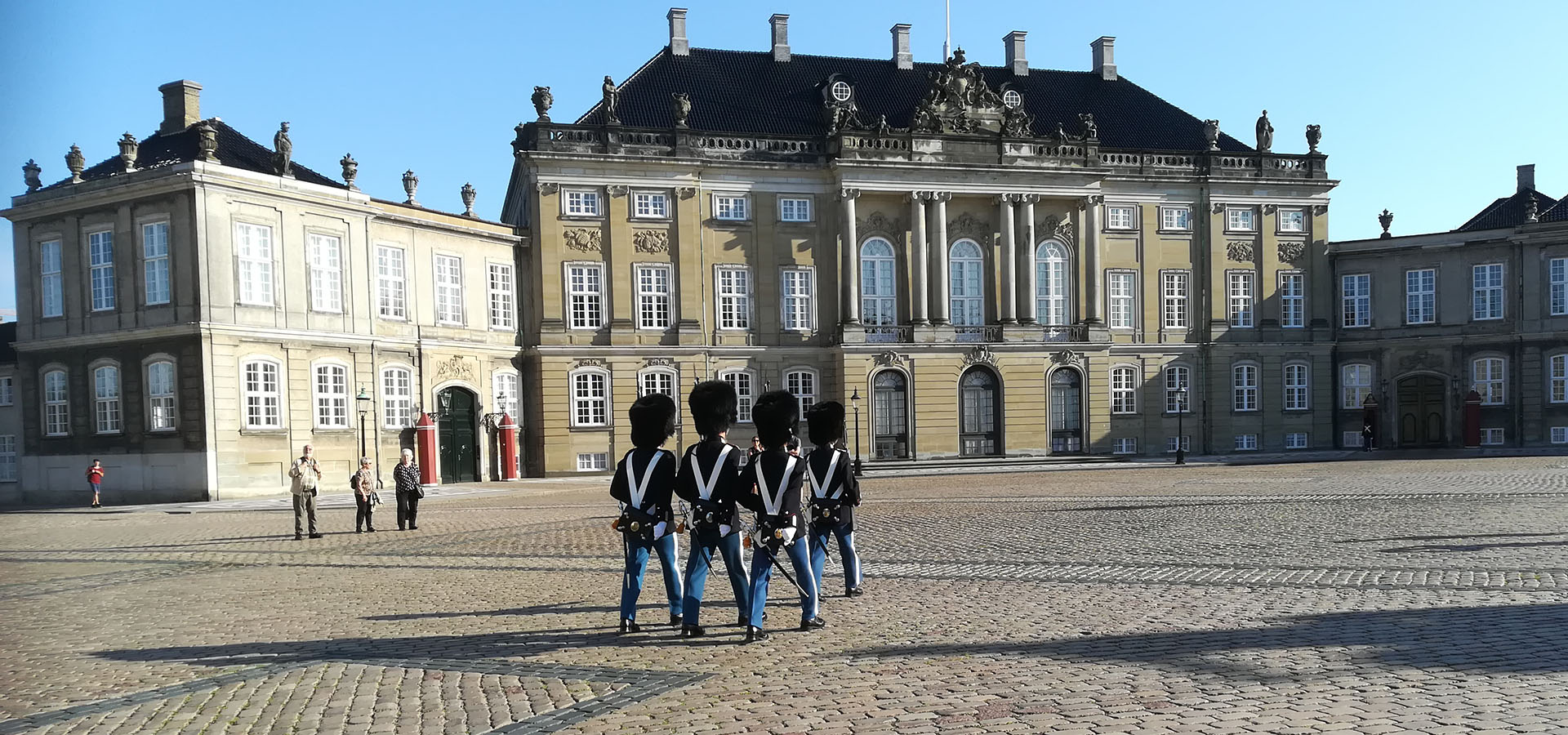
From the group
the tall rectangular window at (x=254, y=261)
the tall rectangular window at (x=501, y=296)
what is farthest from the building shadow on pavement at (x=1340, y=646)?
the tall rectangular window at (x=501, y=296)

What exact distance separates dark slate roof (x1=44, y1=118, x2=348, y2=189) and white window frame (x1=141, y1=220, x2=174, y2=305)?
249 cm

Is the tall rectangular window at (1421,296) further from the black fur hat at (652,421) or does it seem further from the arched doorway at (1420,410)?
the black fur hat at (652,421)

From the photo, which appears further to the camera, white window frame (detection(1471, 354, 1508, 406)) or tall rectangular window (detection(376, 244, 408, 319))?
white window frame (detection(1471, 354, 1508, 406))

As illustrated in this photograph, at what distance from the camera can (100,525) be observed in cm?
2523

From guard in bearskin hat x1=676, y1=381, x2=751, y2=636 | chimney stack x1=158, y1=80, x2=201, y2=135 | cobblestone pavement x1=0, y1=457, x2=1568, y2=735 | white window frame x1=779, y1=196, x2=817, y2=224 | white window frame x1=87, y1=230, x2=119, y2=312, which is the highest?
chimney stack x1=158, y1=80, x2=201, y2=135

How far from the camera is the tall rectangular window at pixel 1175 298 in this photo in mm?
49688

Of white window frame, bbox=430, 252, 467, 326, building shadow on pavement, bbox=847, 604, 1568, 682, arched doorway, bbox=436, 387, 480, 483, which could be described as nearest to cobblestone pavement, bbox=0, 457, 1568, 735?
building shadow on pavement, bbox=847, 604, 1568, 682

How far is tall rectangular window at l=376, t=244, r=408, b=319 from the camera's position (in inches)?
1508

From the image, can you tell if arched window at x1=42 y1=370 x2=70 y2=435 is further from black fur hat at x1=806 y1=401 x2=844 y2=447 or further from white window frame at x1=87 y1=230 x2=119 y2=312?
black fur hat at x1=806 y1=401 x2=844 y2=447

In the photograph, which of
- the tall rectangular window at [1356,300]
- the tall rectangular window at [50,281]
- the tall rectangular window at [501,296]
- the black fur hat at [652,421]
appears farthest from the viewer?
the tall rectangular window at [1356,300]

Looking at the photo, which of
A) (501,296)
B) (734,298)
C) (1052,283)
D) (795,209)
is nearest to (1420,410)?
(1052,283)

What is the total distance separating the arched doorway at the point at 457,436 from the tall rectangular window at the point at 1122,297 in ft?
81.2

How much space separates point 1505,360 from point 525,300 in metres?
37.8

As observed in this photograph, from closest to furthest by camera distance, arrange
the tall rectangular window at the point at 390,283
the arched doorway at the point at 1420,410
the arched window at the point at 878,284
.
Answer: the tall rectangular window at the point at 390,283, the arched window at the point at 878,284, the arched doorway at the point at 1420,410
